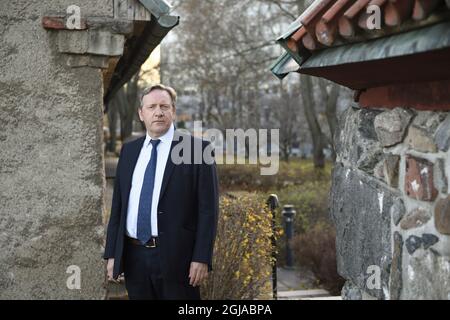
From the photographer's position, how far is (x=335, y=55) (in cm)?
244

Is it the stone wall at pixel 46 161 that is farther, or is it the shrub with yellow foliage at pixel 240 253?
the shrub with yellow foliage at pixel 240 253

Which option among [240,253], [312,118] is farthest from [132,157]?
[312,118]

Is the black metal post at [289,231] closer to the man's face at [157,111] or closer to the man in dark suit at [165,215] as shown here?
the man in dark suit at [165,215]

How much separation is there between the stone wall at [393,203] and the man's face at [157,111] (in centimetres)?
103

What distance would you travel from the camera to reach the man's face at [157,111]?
3229 millimetres

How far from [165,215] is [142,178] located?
0.99ft

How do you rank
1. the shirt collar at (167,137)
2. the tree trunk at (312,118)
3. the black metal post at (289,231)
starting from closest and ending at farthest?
the shirt collar at (167,137)
the black metal post at (289,231)
the tree trunk at (312,118)

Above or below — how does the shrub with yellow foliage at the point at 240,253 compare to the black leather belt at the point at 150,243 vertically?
below

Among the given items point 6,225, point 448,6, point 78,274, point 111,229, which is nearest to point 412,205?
point 448,6

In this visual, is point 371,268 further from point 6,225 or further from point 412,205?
point 6,225
